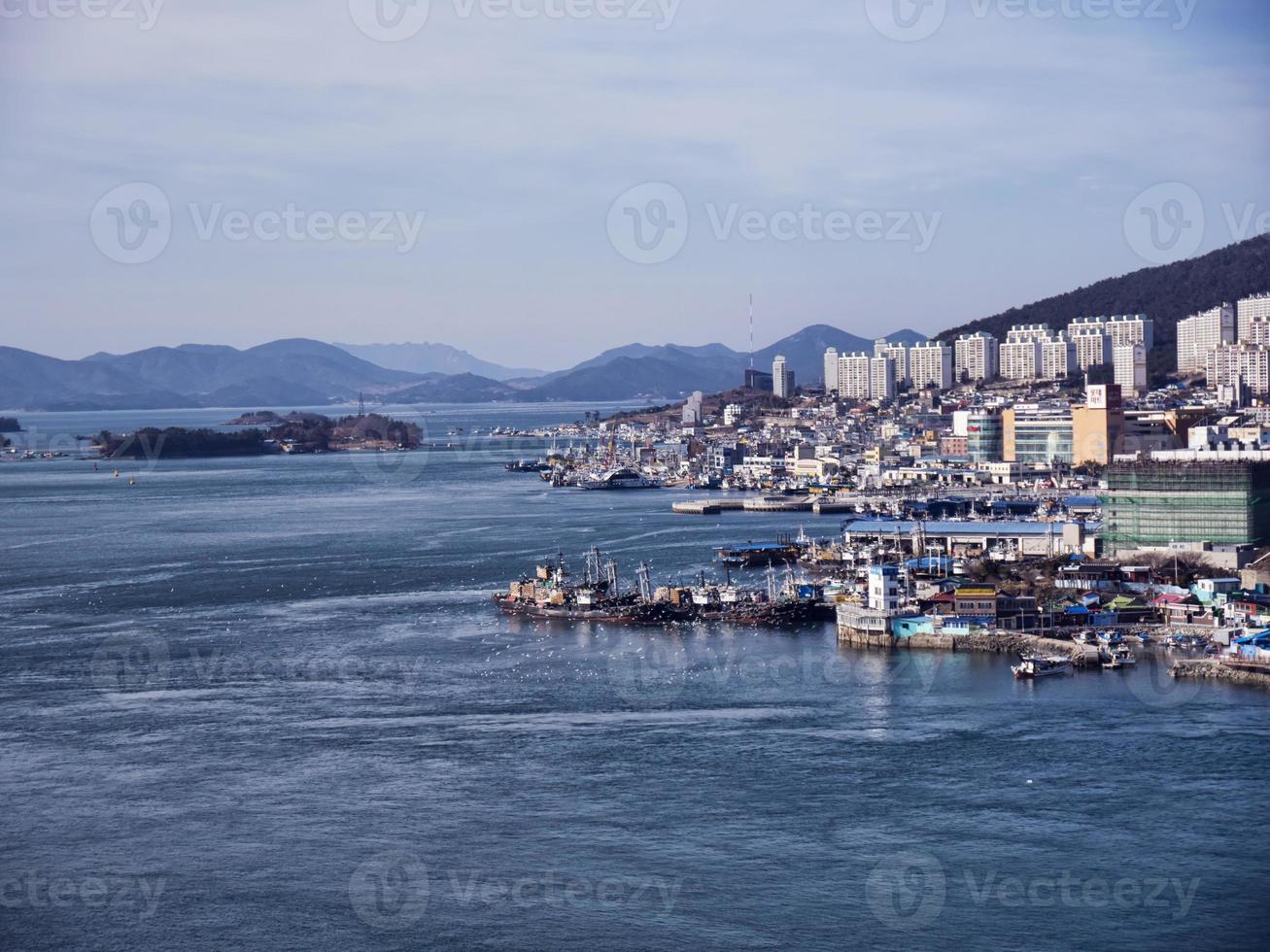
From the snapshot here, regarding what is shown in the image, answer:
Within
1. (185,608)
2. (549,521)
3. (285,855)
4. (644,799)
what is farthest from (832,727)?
(549,521)

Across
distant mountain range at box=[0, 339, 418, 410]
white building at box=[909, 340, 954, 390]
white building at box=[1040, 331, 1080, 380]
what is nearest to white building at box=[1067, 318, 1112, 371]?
white building at box=[1040, 331, 1080, 380]

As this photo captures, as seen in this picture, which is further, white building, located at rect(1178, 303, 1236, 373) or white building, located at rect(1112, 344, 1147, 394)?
white building, located at rect(1178, 303, 1236, 373)

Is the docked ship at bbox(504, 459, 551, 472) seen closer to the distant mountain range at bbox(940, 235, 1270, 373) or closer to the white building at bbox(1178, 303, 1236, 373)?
the white building at bbox(1178, 303, 1236, 373)

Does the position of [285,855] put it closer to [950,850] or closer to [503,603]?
[950,850]

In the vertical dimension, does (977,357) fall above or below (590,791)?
above

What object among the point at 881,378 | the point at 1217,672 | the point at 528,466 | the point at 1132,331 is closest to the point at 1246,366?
the point at 1132,331

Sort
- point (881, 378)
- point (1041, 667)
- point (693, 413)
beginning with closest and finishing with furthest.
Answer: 1. point (1041, 667)
2. point (881, 378)
3. point (693, 413)

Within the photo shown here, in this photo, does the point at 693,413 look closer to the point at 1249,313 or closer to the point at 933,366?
the point at 933,366
